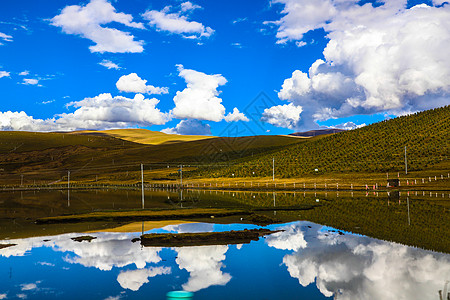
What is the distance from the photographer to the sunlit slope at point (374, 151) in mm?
95781

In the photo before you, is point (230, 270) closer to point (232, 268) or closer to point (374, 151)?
point (232, 268)

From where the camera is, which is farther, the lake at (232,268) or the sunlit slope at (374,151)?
the sunlit slope at (374,151)

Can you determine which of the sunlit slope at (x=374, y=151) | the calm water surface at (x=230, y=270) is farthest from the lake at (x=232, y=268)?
the sunlit slope at (x=374, y=151)

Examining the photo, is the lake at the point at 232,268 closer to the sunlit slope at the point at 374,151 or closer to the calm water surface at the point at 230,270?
the calm water surface at the point at 230,270

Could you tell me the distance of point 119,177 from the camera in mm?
161625

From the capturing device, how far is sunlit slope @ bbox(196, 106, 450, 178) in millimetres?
95781

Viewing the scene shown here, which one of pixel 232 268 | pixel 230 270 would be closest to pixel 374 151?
pixel 232 268

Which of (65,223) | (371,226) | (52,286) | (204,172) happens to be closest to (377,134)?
(204,172)

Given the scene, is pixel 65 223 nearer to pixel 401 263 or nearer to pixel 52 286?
pixel 52 286

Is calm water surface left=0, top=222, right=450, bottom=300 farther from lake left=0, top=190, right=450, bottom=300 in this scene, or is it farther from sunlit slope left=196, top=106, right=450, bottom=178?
sunlit slope left=196, top=106, right=450, bottom=178

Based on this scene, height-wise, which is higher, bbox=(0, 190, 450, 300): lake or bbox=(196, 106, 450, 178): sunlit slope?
bbox=(196, 106, 450, 178): sunlit slope

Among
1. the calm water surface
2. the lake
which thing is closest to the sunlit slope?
the lake

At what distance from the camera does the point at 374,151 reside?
111938 millimetres

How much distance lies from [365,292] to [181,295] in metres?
7.51
